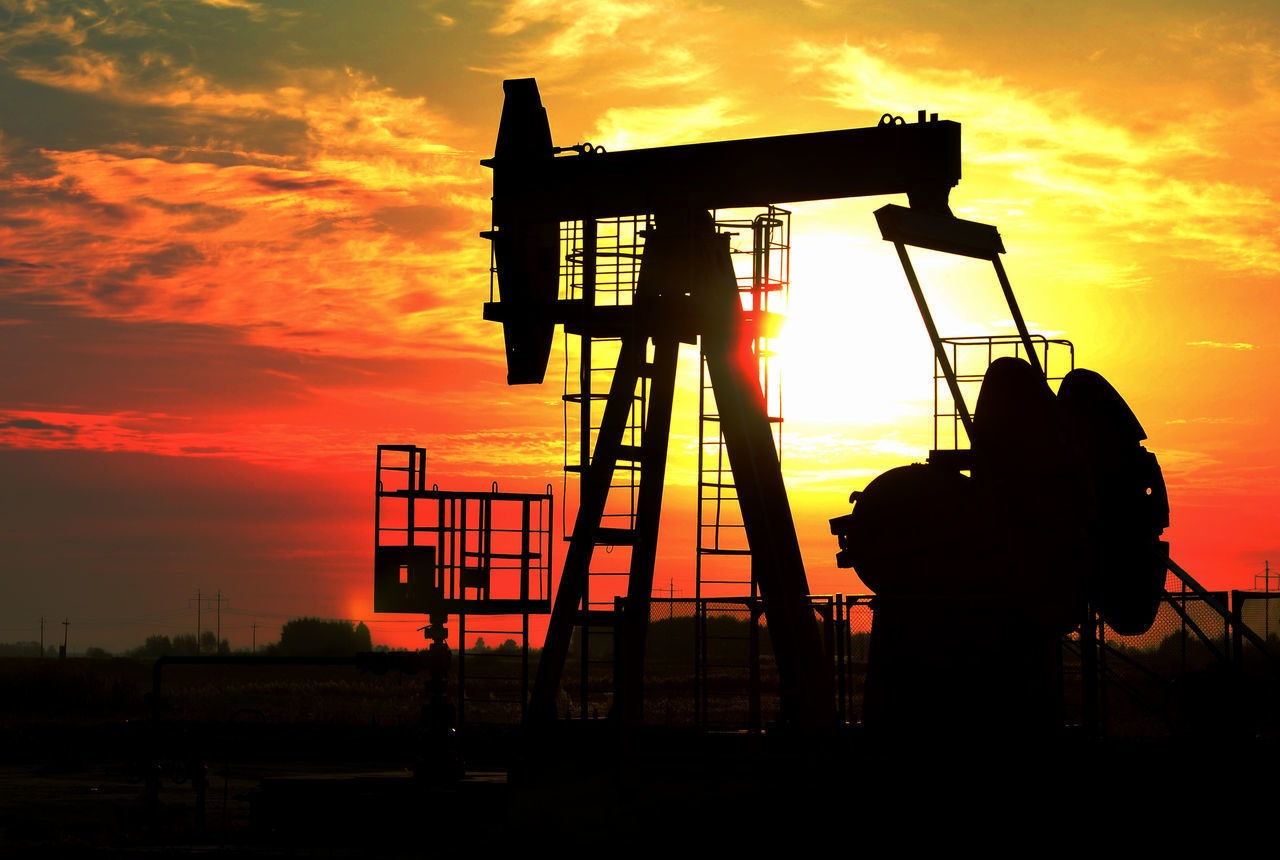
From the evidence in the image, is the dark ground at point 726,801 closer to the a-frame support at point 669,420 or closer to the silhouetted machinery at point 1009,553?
the silhouetted machinery at point 1009,553

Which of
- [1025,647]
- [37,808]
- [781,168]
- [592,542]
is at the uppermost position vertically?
[781,168]

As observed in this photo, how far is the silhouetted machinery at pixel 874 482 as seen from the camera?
9672 mm

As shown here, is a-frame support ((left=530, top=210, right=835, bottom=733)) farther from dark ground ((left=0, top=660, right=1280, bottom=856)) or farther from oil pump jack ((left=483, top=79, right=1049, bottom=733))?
dark ground ((left=0, top=660, right=1280, bottom=856))

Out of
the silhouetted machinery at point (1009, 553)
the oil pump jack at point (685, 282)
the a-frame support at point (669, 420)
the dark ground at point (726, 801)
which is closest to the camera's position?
the dark ground at point (726, 801)

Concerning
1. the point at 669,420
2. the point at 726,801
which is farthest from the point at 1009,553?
the point at 669,420

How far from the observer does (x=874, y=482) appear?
10.9 meters

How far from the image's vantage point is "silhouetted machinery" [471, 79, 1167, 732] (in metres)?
9.67

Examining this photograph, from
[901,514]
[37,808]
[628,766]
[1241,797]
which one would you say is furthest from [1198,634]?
[37,808]

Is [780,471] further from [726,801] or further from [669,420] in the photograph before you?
[726,801]

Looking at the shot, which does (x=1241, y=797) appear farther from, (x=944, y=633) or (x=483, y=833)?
(x=483, y=833)

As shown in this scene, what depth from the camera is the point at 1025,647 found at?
9688mm

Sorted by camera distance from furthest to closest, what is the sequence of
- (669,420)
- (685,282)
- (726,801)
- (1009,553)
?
(669,420) < (685,282) < (1009,553) < (726,801)

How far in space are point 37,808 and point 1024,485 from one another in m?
9.63

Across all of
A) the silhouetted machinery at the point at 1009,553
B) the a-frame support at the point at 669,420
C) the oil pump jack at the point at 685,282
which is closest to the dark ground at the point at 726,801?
the silhouetted machinery at the point at 1009,553
